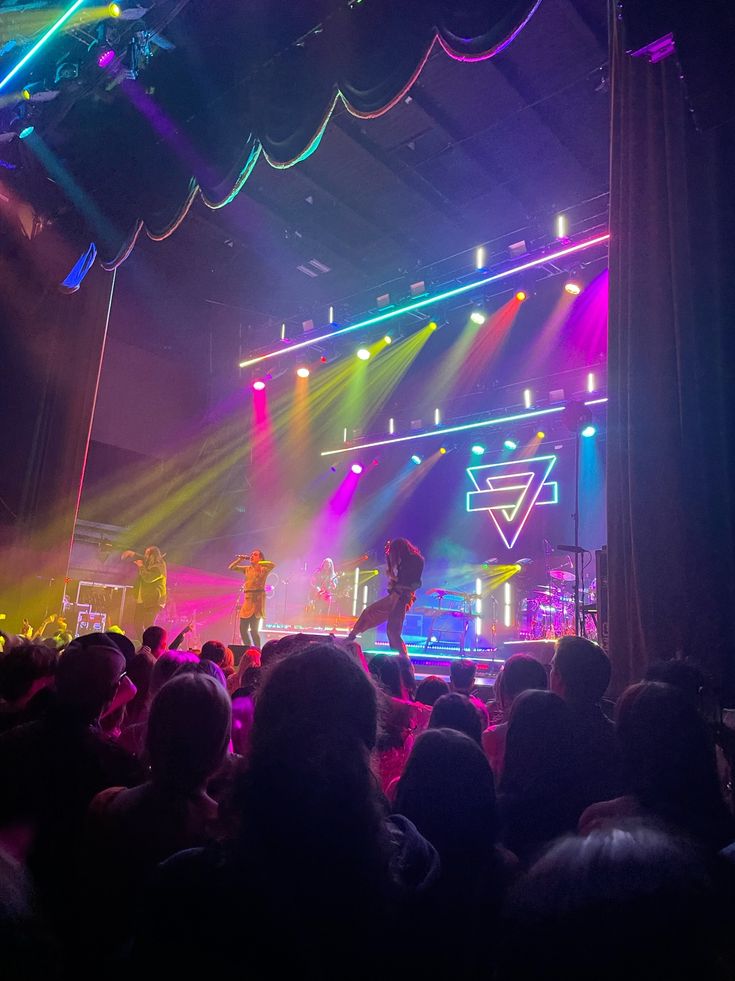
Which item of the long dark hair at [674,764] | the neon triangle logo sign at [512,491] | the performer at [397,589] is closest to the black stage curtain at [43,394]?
the performer at [397,589]

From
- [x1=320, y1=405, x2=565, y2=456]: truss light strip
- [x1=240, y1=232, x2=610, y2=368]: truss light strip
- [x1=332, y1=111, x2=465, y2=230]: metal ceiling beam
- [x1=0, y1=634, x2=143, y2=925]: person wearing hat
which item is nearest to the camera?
[x1=0, y1=634, x2=143, y2=925]: person wearing hat

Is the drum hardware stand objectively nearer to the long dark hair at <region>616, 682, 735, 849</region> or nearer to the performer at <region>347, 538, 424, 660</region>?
the performer at <region>347, 538, 424, 660</region>

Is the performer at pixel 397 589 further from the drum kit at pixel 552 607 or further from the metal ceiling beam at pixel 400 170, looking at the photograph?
the metal ceiling beam at pixel 400 170

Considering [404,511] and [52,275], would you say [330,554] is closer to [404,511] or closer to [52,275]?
[404,511]

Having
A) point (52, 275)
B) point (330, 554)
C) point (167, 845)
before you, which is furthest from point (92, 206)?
point (330, 554)

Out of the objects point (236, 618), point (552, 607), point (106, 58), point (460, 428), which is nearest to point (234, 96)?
point (106, 58)

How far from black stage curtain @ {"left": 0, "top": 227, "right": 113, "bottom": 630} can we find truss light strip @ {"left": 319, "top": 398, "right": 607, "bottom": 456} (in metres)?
6.44

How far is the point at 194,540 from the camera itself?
47.5 feet

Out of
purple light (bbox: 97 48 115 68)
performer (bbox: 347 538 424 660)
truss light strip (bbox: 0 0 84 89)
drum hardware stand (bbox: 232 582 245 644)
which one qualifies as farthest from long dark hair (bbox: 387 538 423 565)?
drum hardware stand (bbox: 232 582 245 644)

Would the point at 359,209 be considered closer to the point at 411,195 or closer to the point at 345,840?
the point at 411,195

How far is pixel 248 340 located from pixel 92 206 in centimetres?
606

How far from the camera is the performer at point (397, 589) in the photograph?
6746mm

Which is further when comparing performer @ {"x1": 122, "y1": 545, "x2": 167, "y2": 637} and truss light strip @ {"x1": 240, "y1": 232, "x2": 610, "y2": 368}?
performer @ {"x1": 122, "y1": 545, "x2": 167, "y2": 637}

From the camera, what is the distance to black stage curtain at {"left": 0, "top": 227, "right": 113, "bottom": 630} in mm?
8391
